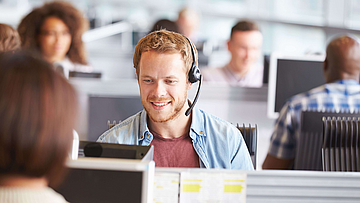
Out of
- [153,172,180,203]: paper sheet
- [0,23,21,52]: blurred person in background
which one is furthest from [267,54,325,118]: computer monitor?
[153,172,180,203]: paper sheet

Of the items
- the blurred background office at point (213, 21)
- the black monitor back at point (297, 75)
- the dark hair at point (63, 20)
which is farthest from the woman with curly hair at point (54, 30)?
the blurred background office at point (213, 21)

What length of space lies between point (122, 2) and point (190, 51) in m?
4.39

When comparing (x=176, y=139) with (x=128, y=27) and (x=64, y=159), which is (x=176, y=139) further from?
(x=128, y=27)

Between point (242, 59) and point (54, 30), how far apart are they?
1.52 meters

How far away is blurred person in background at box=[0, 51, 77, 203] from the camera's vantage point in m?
0.38

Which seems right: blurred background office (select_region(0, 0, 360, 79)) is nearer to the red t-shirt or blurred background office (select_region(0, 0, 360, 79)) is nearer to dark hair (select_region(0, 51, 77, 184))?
the red t-shirt

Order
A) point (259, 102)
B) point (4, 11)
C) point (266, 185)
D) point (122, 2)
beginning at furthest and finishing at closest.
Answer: point (122, 2) < point (4, 11) < point (259, 102) < point (266, 185)

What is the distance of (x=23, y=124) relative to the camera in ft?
1.26

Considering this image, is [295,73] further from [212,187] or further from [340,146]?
[212,187]

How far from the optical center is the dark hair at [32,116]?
384mm

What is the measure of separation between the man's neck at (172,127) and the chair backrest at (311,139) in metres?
0.43

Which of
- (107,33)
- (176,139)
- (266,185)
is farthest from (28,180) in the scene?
(107,33)

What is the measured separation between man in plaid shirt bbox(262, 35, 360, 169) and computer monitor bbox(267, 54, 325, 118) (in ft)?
1.16

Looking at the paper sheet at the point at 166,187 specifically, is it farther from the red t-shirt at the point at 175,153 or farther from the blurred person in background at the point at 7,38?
the blurred person in background at the point at 7,38
